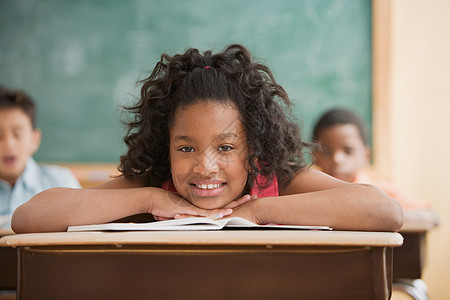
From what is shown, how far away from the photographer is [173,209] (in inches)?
48.4

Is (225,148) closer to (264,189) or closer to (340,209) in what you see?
(264,189)

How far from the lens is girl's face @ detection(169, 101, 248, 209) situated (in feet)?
4.24

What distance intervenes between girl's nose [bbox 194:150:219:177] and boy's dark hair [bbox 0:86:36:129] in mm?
2253

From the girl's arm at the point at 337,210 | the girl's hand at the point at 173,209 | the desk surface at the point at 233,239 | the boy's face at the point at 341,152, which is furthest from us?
the boy's face at the point at 341,152

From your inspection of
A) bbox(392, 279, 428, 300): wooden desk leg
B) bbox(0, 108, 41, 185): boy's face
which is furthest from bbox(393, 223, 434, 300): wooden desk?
bbox(0, 108, 41, 185): boy's face

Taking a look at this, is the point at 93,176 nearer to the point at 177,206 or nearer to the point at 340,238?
the point at 177,206

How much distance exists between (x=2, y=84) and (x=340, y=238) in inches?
136

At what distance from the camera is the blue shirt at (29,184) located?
9.32 ft

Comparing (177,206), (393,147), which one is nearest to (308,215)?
(177,206)

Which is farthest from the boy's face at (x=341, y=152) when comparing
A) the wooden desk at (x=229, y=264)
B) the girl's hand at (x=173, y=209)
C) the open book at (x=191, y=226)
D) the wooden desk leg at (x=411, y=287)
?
the wooden desk at (x=229, y=264)

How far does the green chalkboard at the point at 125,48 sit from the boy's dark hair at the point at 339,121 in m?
0.27

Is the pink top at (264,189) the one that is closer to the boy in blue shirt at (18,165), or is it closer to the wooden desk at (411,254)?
the wooden desk at (411,254)

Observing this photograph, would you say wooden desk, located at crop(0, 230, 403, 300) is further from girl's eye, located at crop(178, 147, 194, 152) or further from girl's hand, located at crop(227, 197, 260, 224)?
girl's eye, located at crop(178, 147, 194, 152)

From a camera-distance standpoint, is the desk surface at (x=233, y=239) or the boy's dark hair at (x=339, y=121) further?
the boy's dark hair at (x=339, y=121)
